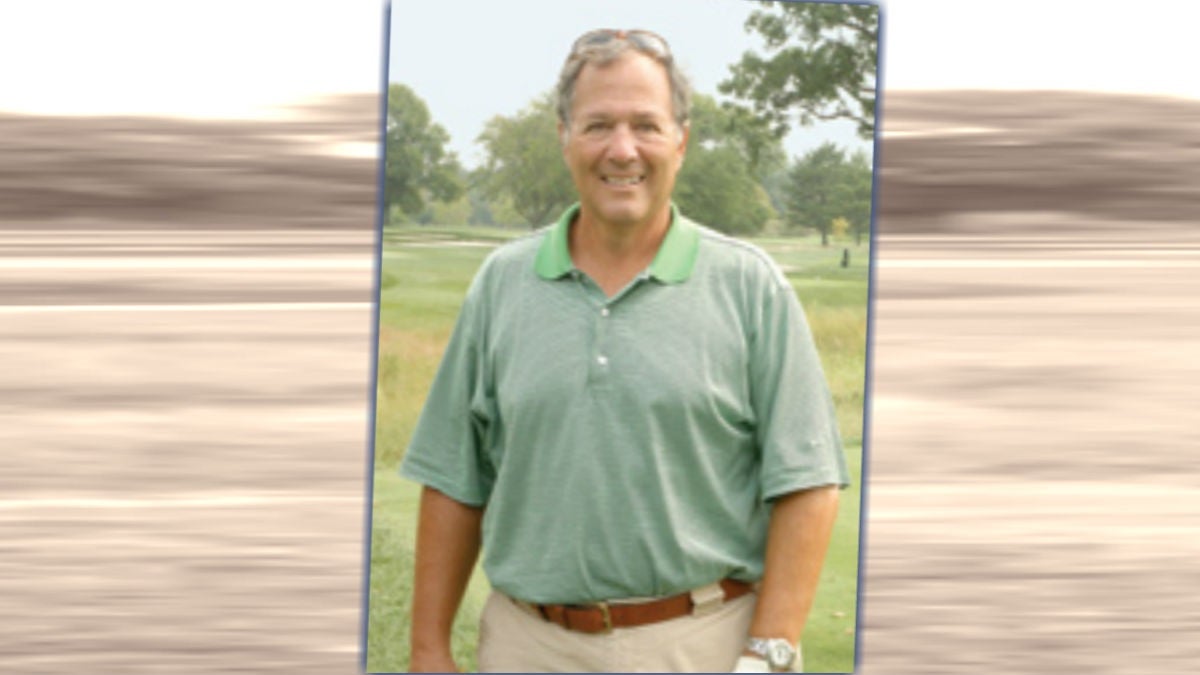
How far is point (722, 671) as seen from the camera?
2.16 metres

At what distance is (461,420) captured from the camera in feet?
7.05

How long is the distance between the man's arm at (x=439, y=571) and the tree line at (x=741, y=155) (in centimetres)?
46

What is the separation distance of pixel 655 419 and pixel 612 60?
20.1 inches

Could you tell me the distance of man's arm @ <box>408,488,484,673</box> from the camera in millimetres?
2201

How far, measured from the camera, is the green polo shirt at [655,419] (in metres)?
2.06

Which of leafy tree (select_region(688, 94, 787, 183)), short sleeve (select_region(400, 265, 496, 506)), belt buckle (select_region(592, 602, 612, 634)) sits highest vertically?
leafy tree (select_region(688, 94, 787, 183))

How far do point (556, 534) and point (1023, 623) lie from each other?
5.29 ft

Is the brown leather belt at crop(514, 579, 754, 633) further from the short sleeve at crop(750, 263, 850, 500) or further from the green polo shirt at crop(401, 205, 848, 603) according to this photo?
the short sleeve at crop(750, 263, 850, 500)

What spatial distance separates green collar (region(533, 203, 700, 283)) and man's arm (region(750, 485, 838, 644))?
36cm

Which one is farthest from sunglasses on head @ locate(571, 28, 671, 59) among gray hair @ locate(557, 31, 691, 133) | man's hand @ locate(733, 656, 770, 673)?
man's hand @ locate(733, 656, 770, 673)

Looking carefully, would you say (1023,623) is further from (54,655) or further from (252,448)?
(54,655)

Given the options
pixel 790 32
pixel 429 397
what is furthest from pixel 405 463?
pixel 790 32

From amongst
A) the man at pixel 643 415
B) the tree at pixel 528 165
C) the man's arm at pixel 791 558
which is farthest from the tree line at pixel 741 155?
the man's arm at pixel 791 558

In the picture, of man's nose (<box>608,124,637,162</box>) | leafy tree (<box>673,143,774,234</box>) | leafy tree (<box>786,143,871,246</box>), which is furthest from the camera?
leafy tree (<box>786,143,871,246</box>)
